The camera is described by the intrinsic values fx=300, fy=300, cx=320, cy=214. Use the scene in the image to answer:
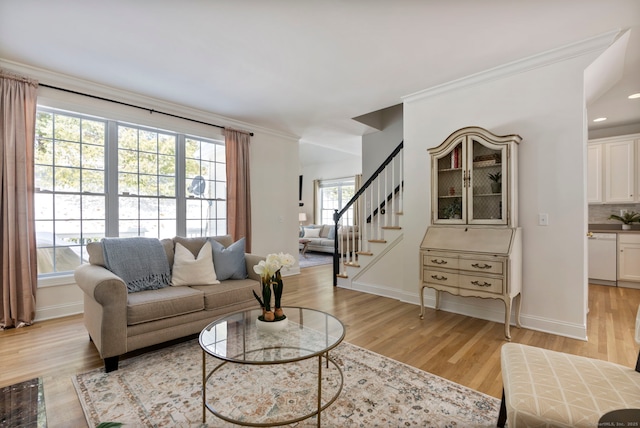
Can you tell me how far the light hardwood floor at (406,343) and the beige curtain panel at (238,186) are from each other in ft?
5.07

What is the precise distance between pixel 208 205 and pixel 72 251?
174 centimetres

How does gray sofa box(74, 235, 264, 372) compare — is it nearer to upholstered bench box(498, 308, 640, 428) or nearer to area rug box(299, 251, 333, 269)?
upholstered bench box(498, 308, 640, 428)

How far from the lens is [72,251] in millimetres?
3484

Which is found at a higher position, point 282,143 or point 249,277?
point 282,143

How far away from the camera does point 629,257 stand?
4.47 meters

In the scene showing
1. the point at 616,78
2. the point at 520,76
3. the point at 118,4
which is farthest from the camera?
the point at 616,78

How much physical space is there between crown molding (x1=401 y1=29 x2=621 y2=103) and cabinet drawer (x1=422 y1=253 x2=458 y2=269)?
195 cm

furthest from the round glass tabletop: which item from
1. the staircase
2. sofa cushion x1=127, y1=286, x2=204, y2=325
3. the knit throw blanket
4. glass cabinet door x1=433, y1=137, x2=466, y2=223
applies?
the staircase

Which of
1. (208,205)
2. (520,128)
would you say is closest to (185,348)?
(208,205)

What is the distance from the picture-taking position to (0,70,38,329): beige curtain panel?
2.89m

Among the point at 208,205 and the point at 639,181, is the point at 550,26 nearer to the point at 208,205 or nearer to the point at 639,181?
the point at 639,181

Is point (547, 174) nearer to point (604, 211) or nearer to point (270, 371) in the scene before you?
point (270, 371)

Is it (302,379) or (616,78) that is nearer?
(302,379)

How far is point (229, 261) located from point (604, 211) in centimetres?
608
